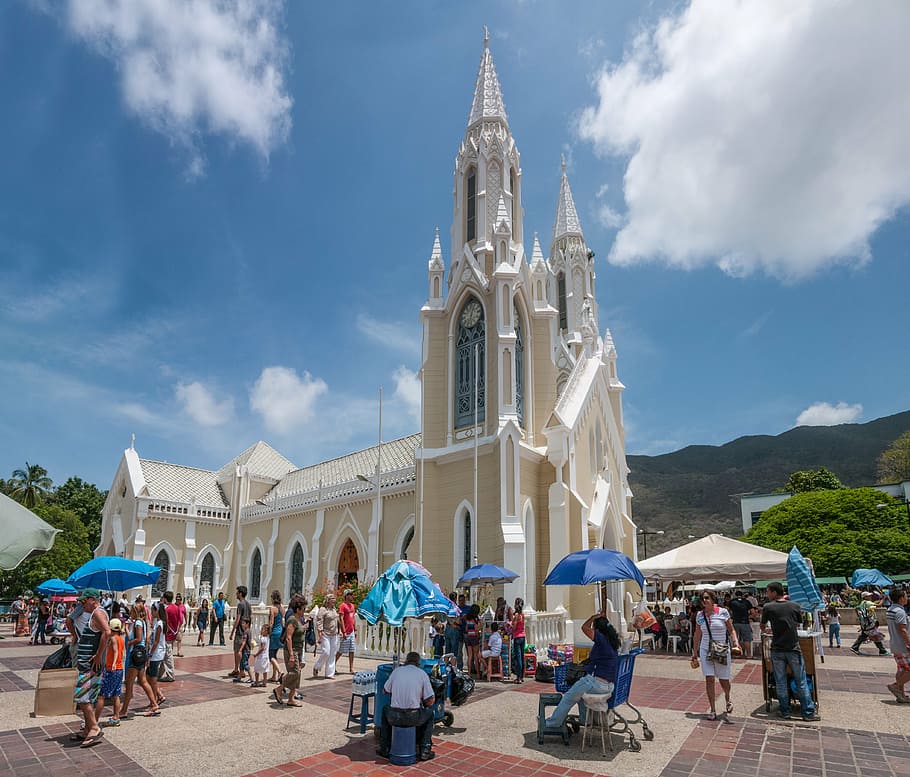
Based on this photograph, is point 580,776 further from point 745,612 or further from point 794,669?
point 745,612

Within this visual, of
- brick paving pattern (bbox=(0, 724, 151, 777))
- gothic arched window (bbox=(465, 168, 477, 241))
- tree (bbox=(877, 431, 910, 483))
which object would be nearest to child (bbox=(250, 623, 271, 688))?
brick paving pattern (bbox=(0, 724, 151, 777))

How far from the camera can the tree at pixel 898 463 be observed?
209 feet

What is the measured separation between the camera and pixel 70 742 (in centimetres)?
777

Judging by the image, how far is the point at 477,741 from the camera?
7.98 metres

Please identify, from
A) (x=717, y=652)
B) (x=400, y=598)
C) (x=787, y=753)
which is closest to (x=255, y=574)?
(x=400, y=598)

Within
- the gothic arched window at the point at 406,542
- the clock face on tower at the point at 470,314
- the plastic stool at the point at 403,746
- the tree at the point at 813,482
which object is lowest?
the plastic stool at the point at 403,746

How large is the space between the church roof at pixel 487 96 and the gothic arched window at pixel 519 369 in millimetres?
8427

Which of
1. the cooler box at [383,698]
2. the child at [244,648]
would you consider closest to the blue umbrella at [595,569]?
the cooler box at [383,698]

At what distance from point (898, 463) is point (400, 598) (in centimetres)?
7248

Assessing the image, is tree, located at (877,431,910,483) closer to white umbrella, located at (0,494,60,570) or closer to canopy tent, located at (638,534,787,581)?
canopy tent, located at (638,534,787,581)

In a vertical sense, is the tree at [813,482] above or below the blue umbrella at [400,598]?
above

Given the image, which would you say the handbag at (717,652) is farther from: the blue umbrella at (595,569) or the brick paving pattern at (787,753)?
the blue umbrella at (595,569)

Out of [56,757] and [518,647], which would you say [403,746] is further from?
[518,647]

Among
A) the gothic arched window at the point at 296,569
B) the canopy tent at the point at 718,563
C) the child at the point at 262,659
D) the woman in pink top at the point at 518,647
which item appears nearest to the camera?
A: the child at the point at 262,659
